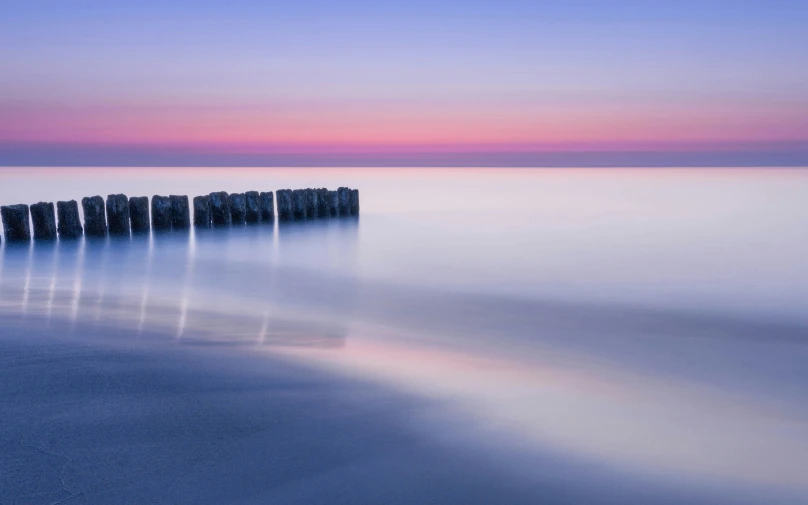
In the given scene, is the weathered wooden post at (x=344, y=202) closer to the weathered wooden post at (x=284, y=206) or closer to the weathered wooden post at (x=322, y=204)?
the weathered wooden post at (x=322, y=204)

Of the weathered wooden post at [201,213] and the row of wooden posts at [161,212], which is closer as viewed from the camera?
the row of wooden posts at [161,212]

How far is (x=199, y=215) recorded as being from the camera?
1349 cm

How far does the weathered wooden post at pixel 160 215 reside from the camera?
41.9ft

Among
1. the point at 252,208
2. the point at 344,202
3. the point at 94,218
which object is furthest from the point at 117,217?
the point at 344,202

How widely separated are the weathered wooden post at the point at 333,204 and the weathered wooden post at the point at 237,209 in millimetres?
2677

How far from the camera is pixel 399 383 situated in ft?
12.5

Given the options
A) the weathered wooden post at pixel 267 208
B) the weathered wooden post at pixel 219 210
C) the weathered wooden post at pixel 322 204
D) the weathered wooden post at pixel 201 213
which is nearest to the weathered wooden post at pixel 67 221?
the weathered wooden post at pixel 201 213

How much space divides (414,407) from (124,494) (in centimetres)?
146

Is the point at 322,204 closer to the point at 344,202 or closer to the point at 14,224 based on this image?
the point at 344,202

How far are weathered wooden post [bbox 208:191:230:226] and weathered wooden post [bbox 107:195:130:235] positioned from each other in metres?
1.93

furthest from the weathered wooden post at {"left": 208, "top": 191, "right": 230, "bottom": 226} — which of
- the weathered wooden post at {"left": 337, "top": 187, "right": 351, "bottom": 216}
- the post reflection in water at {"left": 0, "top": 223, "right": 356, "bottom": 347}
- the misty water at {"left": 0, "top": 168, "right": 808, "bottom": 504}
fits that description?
the misty water at {"left": 0, "top": 168, "right": 808, "bottom": 504}

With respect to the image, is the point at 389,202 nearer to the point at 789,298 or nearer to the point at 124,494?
the point at 789,298

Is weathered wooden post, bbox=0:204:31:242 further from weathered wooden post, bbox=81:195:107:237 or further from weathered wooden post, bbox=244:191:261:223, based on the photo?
weathered wooden post, bbox=244:191:261:223

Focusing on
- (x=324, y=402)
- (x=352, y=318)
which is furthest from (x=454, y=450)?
(x=352, y=318)
